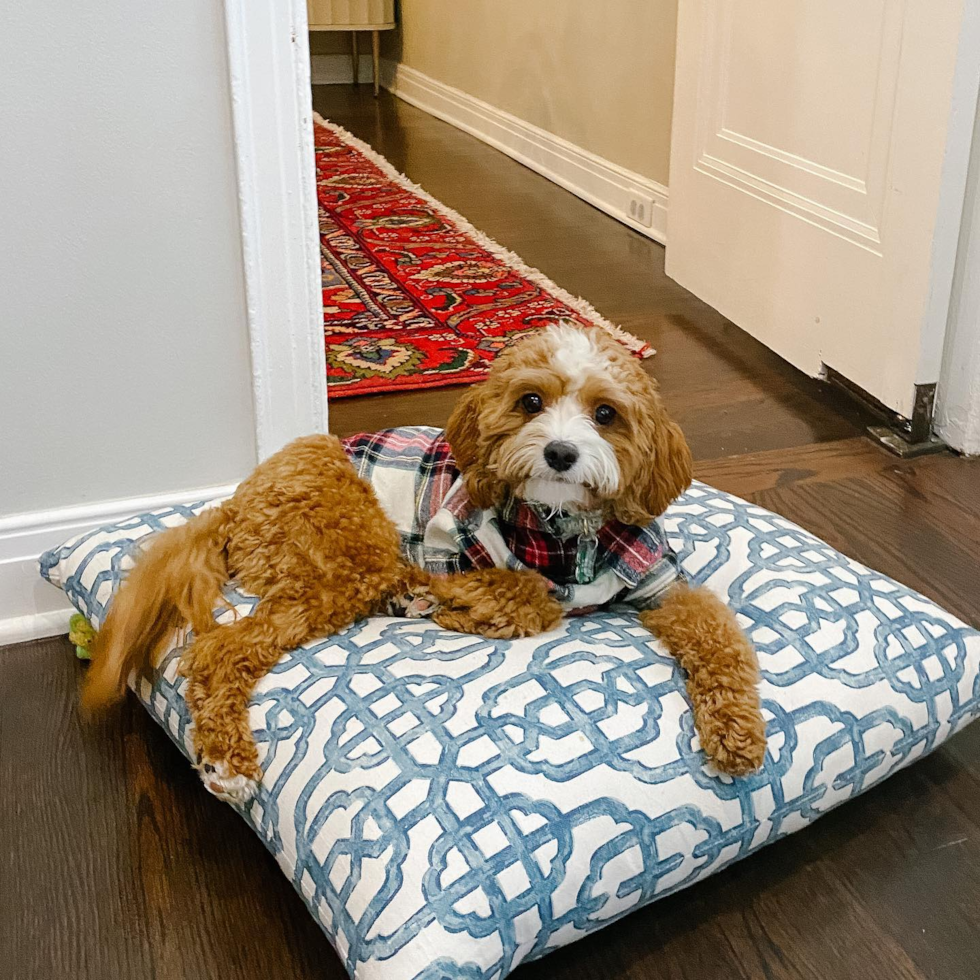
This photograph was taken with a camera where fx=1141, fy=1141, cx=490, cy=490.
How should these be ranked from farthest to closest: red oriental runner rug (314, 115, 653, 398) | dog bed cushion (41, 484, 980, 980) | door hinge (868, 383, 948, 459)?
red oriental runner rug (314, 115, 653, 398) → door hinge (868, 383, 948, 459) → dog bed cushion (41, 484, 980, 980)

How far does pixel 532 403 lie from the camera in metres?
1.21

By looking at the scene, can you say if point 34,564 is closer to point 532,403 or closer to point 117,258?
point 117,258

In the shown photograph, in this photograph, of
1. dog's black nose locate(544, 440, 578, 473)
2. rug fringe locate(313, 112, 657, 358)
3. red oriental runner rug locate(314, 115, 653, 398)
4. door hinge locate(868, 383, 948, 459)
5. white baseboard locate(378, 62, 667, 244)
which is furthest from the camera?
white baseboard locate(378, 62, 667, 244)

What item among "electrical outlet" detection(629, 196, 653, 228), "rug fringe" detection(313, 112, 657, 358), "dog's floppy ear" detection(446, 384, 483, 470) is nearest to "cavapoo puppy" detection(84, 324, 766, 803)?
"dog's floppy ear" detection(446, 384, 483, 470)

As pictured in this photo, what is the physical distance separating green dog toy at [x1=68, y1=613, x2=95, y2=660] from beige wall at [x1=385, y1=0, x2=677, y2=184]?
8.30ft

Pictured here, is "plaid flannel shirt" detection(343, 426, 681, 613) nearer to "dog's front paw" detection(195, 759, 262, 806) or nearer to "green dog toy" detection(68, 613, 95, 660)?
"dog's front paw" detection(195, 759, 262, 806)

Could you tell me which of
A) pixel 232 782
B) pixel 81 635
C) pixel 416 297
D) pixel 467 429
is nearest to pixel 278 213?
pixel 467 429

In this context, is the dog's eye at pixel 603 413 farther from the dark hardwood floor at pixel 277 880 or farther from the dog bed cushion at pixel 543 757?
the dark hardwood floor at pixel 277 880

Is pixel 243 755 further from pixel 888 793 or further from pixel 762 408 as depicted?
pixel 762 408

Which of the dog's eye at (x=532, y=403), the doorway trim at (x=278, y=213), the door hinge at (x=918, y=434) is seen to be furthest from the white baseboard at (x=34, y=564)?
the door hinge at (x=918, y=434)

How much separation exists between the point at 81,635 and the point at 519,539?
688 mm

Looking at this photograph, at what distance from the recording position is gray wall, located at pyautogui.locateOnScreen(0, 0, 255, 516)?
58.2 inches

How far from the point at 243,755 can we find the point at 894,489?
1365mm

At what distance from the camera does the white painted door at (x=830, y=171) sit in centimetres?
207
